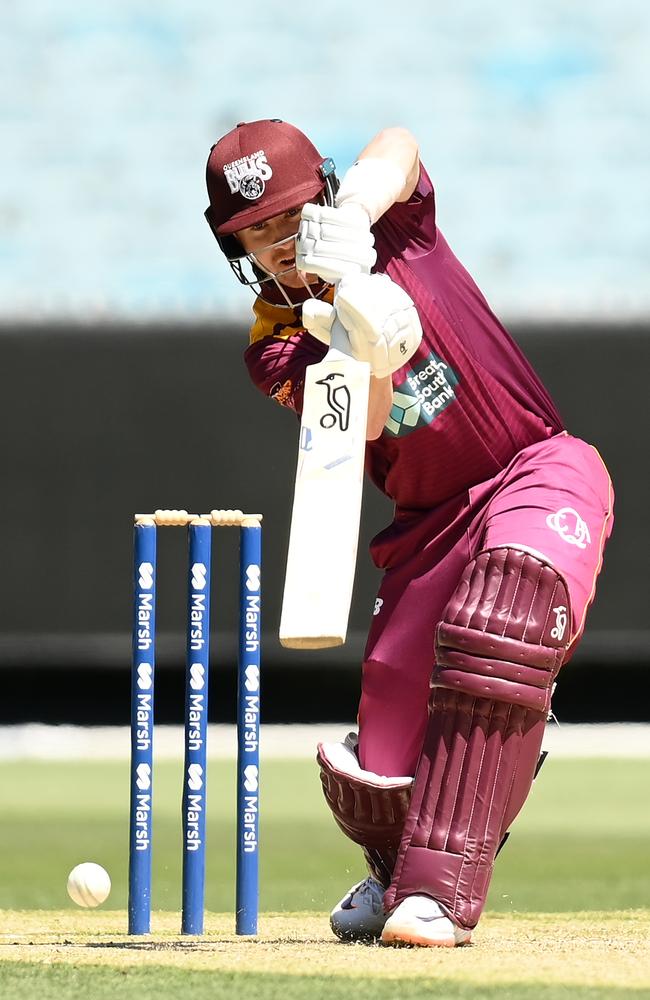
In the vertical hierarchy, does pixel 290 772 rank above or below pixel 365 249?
below

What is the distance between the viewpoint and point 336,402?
113 inches

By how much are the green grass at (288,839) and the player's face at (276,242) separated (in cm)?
180

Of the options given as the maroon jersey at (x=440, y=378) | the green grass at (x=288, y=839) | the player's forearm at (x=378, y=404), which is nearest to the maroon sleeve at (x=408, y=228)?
the maroon jersey at (x=440, y=378)

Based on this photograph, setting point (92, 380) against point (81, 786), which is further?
point (92, 380)

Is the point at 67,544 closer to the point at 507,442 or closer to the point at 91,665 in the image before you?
the point at 91,665

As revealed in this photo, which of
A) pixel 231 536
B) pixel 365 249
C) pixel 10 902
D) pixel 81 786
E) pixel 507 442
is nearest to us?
pixel 365 249

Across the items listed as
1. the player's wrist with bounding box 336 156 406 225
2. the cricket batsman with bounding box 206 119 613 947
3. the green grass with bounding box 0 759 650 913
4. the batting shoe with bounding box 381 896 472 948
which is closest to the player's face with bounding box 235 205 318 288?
the cricket batsman with bounding box 206 119 613 947

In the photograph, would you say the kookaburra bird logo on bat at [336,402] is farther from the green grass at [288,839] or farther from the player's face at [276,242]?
the green grass at [288,839]

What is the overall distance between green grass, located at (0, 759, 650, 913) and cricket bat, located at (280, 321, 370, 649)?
172cm

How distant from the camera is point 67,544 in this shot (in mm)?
9906

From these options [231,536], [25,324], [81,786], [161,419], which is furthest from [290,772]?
[25,324]

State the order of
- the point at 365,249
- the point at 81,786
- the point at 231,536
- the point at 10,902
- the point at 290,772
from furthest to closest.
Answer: the point at 231,536, the point at 290,772, the point at 81,786, the point at 10,902, the point at 365,249

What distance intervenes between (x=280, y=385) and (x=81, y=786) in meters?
4.63

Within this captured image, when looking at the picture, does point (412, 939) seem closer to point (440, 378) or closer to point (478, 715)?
point (478, 715)
